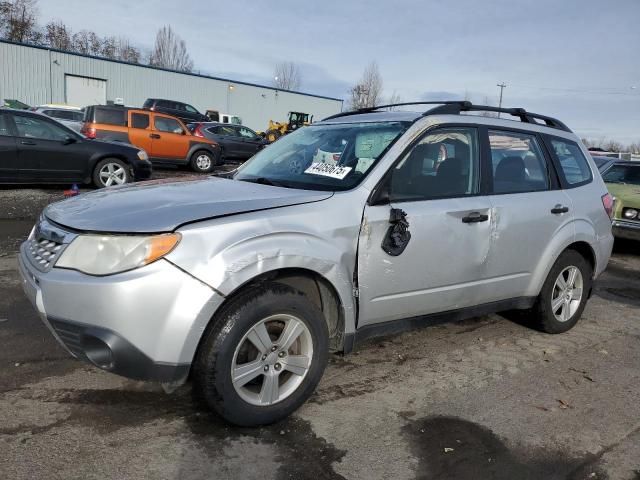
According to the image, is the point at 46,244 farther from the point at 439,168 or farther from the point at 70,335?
the point at 439,168

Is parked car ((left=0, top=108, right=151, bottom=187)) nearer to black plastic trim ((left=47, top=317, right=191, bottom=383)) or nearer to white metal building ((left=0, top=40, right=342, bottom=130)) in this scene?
black plastic trim ((left=47, top=317, right=191, bottom=383))

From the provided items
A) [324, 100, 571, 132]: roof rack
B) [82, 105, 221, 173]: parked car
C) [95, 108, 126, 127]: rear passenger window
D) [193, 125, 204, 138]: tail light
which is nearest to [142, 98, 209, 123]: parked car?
[193, 125, 204, 138]: tail light

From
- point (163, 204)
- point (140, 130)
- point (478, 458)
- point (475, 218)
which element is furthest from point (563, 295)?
point (140, 130)

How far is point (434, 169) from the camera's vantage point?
12.0 feet

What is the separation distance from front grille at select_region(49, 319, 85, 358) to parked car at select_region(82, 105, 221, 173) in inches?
506

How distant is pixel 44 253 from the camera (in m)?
2.87

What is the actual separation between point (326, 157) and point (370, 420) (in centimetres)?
174

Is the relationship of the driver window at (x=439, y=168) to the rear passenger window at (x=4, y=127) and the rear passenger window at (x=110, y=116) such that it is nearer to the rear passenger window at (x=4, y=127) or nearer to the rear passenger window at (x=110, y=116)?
the rear passenger window at (x=4, y=127)

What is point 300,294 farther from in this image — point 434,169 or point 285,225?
point 434,169

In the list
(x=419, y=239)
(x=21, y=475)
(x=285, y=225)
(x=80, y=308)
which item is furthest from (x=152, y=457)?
(x=419, y=239)

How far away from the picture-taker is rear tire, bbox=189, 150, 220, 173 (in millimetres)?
16234

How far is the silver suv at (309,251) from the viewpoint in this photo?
2.57 m

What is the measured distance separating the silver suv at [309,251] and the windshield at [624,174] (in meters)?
6.04

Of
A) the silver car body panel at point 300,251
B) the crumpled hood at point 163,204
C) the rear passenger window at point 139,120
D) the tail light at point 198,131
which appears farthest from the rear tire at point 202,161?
the crumpled hood at point 163,204
